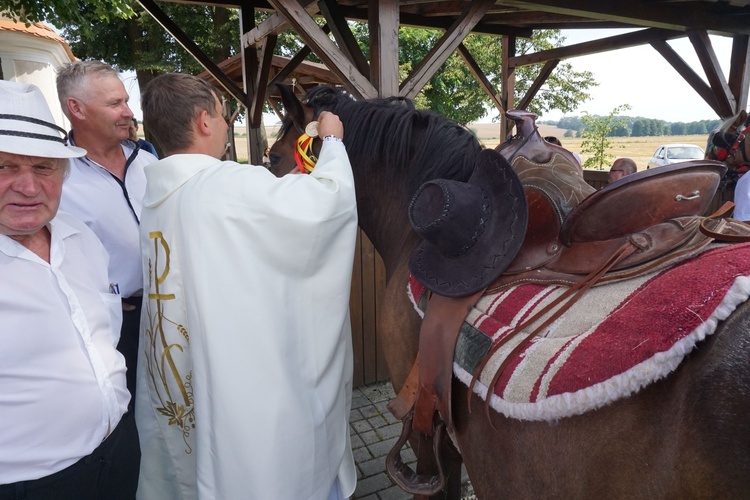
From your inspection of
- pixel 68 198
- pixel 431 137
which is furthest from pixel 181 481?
pixel 431 137

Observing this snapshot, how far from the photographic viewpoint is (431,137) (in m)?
Answer: 1.63

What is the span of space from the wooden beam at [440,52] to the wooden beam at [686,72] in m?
4.15

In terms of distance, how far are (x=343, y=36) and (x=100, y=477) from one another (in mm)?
3479

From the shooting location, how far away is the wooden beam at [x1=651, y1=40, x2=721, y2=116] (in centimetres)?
603

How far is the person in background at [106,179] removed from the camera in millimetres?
1759

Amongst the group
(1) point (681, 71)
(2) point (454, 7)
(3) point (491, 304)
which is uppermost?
(2) point (454, 7)

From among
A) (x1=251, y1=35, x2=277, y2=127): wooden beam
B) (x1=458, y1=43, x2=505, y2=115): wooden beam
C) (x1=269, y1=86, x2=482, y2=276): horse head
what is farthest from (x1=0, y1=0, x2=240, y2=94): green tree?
(x1=269, y1=86, x2=482, y2=276): horse head

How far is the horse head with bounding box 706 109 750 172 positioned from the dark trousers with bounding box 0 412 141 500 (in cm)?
423

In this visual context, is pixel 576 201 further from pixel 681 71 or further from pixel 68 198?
pixel 681 71

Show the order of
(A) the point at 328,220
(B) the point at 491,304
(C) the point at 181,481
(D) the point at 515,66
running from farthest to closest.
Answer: (D) the point at 515,66, (C) the point at 181,481, (A) the point at 328,220, (B) the point at 491,304

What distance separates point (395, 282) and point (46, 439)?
117cm

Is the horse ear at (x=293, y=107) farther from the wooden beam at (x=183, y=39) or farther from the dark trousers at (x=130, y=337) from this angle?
the wooden beam at (x=183, y=39)

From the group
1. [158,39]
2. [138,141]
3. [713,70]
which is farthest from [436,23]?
[158,39]

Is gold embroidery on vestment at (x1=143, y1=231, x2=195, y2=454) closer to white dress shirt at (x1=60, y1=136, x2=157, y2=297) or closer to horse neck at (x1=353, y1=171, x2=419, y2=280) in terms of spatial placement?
white dress shirt at (x1=60, y1=136, x2=157, y2=297)
